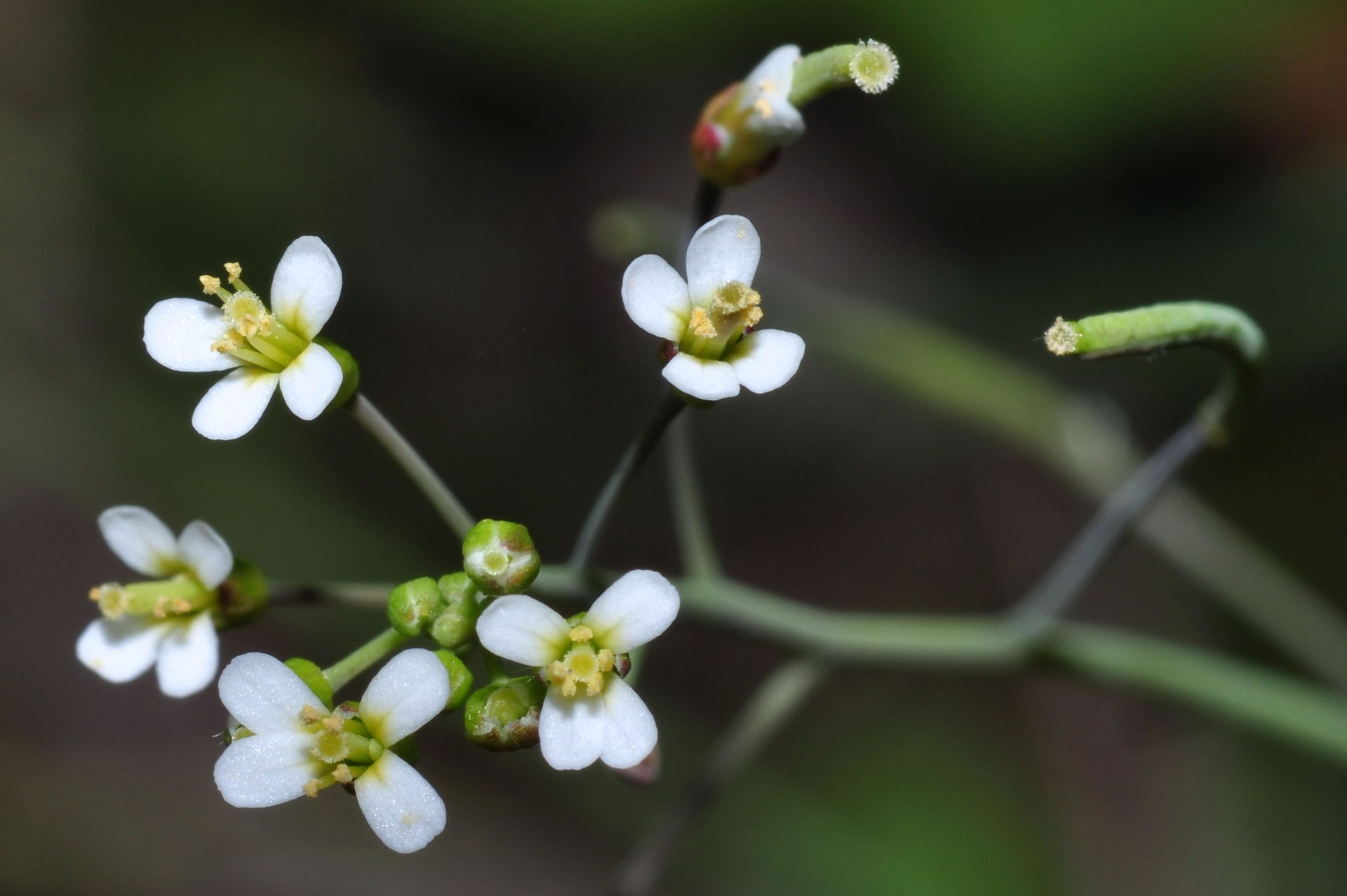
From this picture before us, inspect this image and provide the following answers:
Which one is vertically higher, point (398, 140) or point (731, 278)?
point (398, 140)

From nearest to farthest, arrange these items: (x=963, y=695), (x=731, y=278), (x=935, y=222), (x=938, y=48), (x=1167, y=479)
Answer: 1. (x=731, y=278)
2. (x=1167, y=479)
3. (x=938, y=48)
4. (x=963, y=695)
5. (x=935, y=222)

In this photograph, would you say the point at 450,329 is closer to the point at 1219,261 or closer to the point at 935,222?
the point at 935,222

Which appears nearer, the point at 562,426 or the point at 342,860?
the point at 342,860

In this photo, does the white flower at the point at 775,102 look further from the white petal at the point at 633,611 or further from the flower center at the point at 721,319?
the white petal at the point at 633,611

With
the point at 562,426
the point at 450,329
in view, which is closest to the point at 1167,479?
the point at 562,426

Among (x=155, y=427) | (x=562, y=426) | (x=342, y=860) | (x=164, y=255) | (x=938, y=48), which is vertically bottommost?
(x=342, y=860)

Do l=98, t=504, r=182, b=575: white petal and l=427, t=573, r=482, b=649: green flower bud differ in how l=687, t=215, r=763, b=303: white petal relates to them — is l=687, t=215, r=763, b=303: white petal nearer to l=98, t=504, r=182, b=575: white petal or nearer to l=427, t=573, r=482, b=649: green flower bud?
l=427, t=573, r=482, b=649: green flower bud

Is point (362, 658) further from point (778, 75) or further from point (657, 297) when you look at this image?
point (778, 75)
